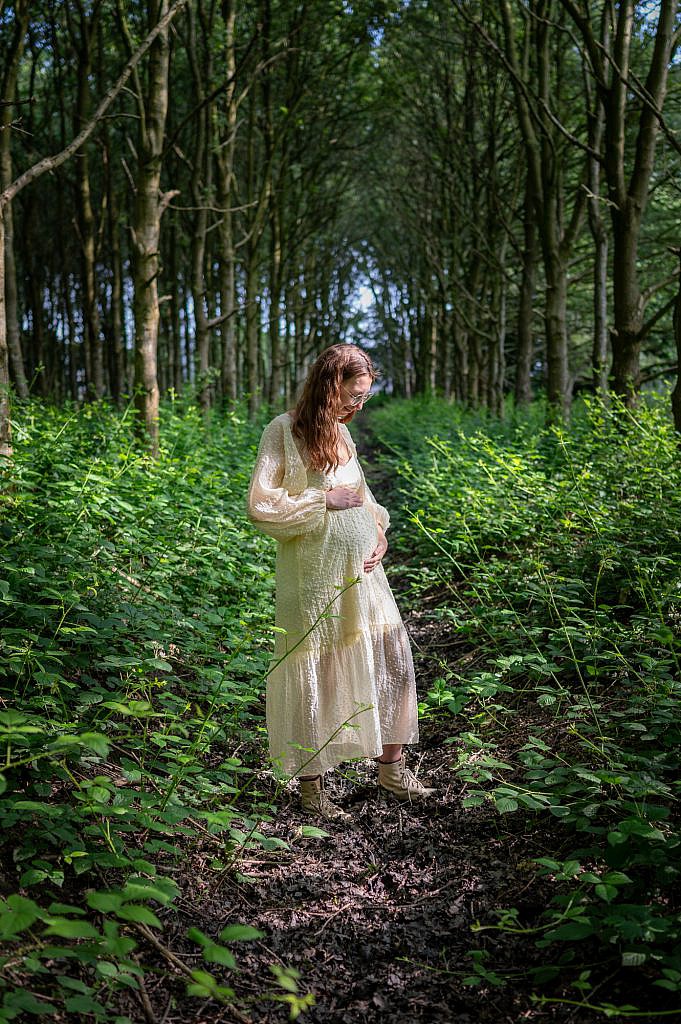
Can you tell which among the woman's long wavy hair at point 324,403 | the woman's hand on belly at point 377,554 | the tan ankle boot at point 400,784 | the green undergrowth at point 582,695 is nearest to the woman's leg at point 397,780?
the tan ankle boot at point 400,784

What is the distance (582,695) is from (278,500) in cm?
167

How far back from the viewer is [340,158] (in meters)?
20.5

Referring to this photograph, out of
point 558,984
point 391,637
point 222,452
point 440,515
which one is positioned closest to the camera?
point 558,984

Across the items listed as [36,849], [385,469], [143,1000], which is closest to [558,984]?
[143,1000]

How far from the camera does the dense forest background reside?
23.3 feet

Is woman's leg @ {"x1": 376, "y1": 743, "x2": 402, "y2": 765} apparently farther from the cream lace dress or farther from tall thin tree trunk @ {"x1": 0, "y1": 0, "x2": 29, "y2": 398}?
tall thin tree trunk @ {"x1": 0, "y1": 0, "x2": 29, "y2": 398}

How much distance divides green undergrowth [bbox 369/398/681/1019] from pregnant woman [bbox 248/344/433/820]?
0.29 m

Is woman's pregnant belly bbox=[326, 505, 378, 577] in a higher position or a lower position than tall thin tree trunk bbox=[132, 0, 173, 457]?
lower

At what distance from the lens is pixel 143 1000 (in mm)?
2109

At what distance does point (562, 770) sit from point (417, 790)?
0.92m

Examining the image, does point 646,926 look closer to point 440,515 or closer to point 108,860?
point 108,860

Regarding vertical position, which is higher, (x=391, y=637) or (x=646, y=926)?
(x=391, y=637)

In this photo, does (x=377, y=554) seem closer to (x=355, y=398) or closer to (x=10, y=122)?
(x=355, y=398)

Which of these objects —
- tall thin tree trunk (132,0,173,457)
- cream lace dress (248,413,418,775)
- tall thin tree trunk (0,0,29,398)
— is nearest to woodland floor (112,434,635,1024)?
cream lace dress (248,413,418,775)
